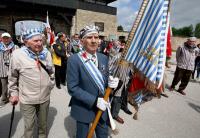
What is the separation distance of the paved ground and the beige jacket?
4.43 feet

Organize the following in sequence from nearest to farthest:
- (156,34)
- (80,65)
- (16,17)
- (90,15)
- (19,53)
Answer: (156,34) → (80,65) → (19,53) → (16,17) → (90,15)

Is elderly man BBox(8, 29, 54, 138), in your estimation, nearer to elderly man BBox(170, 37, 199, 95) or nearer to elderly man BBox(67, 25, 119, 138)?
elderly man BBox(67, 25, 119, 138)

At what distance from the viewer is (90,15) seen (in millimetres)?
24172

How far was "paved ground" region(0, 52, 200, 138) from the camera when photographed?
4137mm

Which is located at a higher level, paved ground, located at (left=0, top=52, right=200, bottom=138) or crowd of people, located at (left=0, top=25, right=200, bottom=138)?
crowd of people, located at (left=0, top=25, right=200, bottom=138)

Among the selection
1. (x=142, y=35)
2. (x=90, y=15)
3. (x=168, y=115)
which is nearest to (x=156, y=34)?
(x=142, y=35)

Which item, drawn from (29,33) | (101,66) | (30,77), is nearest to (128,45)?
(101,66)

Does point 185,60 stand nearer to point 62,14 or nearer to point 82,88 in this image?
point 82,88

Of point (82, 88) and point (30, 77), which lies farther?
point (30, 77)

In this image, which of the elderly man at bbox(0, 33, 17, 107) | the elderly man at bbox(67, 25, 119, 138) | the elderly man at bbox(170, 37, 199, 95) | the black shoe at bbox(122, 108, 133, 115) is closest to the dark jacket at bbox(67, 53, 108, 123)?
the elderly man at bbox(67, 25, 119, 138)

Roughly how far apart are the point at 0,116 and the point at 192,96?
6.40 metres

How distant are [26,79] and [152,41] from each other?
6.34 ft

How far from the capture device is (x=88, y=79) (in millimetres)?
2488

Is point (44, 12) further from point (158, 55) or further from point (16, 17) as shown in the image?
point (158, 55)
